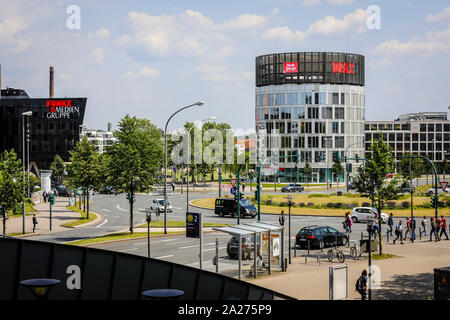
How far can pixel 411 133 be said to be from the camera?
170m

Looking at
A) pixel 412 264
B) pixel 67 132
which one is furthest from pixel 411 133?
pixel 412 264

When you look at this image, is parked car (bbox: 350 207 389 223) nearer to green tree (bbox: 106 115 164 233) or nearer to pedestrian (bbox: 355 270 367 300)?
green tree (bbox: 106 115 164 233)

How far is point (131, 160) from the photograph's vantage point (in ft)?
132

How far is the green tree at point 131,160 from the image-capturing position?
40344 millimetres

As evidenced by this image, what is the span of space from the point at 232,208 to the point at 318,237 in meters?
19.9

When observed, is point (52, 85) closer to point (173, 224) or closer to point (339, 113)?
point (339, 113)

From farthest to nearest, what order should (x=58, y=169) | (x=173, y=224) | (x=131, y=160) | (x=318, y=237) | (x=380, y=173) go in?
(x=58, y=169), (x=173, y=224), (x=131, y=160), (x=318, y=237), (x=380, y=173)

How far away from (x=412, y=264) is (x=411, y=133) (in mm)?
153153

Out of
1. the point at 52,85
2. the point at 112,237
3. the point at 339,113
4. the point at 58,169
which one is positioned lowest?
the point at 112,237

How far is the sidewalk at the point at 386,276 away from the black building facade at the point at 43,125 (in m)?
98.0

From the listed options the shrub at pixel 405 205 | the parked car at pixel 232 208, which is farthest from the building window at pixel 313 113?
the parked car at pixel 232 208

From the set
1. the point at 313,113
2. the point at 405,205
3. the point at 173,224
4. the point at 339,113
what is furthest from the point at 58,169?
the point at 405,205

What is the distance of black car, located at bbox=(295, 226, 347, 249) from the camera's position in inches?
1267
